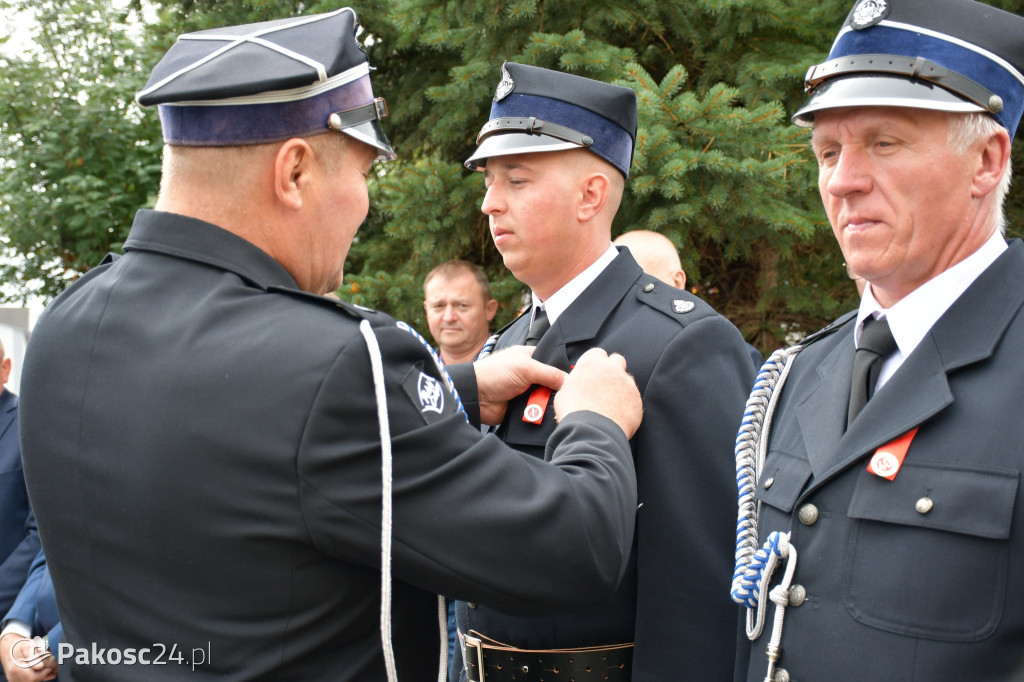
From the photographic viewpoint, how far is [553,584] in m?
1.68

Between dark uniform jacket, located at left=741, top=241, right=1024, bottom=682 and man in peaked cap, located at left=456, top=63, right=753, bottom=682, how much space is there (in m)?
0.44

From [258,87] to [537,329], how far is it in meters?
1.36

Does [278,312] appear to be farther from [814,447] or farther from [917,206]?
[917,206]

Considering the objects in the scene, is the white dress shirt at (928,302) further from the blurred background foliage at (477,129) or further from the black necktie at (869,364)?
the blurred background foliage at (477,129)

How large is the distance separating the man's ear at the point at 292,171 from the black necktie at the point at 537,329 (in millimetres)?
1156

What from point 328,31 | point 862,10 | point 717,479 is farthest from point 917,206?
point 328,31

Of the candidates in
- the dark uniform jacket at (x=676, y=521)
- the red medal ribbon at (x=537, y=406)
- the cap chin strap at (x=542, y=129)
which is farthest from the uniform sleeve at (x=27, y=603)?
the cap chin strap at (x=542, y=129)

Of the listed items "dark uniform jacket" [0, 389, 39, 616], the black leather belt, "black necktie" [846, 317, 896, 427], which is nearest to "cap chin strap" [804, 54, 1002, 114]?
"black necktie" [846, 317, 896, 427]

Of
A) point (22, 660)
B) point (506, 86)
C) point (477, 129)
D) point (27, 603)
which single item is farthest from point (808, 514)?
point (477, 129)

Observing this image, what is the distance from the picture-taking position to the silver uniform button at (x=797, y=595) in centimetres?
183

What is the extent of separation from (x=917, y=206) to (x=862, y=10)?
44cm

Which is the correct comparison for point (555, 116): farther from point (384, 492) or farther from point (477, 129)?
point (477, 129)

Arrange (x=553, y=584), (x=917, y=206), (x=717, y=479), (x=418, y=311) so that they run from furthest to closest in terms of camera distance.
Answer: (x=418, y=311), (x=717, y=479), (x=917, y=206), (x=553, y=584)

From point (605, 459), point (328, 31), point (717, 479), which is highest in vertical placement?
point (328, 31)
